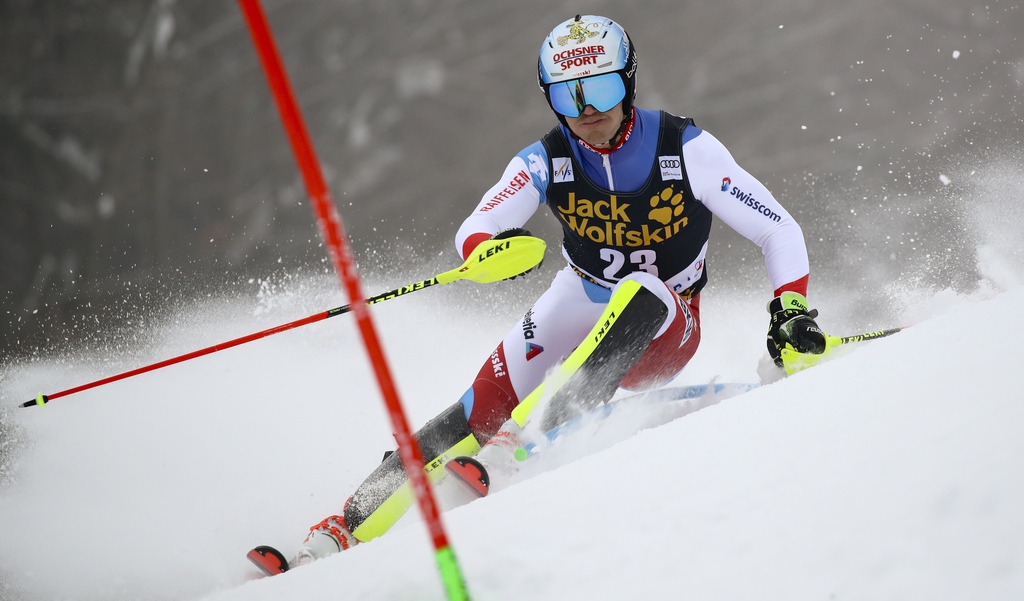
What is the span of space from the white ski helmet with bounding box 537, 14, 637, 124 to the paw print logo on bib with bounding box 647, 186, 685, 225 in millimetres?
277

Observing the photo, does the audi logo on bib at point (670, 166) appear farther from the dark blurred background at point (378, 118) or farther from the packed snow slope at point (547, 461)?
the dark blurred background at point (378, 118)

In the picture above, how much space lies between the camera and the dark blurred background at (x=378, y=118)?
15.9 ft

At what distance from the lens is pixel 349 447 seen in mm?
3523

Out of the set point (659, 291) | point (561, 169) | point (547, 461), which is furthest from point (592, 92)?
point (547, 461)

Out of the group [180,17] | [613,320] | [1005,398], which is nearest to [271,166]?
[180,17]

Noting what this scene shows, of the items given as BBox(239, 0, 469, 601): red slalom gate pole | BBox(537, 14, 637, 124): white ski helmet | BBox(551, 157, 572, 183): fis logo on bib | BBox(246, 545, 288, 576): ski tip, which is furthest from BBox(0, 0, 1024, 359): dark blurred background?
BBox(239, 0, 469, 601): red slalom gate pole

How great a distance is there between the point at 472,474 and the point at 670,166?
1.00 meters

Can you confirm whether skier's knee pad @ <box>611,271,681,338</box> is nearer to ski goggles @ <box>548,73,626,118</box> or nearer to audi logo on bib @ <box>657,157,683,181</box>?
audi logo on bib @ <box>657,157,683,181</box>

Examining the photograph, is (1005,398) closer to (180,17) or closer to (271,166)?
(271,166)

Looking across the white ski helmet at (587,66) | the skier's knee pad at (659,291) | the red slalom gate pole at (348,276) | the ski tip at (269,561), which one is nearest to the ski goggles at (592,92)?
the white ski helmet at (587,66)

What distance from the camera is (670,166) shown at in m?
2.21

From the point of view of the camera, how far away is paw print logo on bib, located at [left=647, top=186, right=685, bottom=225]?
7.38 ft

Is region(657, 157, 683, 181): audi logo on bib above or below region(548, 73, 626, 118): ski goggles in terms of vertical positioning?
below

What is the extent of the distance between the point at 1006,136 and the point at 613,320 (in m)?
3.85
